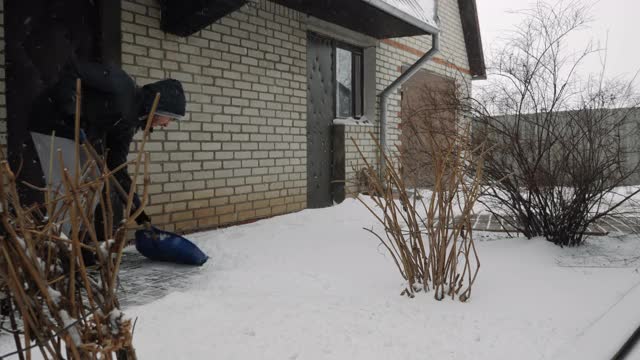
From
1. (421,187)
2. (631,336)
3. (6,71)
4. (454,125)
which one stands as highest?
(6,71)

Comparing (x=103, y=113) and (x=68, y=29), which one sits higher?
(x=68, y=29)

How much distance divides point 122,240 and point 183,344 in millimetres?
1012

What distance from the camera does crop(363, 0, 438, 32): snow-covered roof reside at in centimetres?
554

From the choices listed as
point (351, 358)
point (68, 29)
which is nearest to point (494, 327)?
point (351, 358)

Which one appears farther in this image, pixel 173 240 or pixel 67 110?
pixel 173 240

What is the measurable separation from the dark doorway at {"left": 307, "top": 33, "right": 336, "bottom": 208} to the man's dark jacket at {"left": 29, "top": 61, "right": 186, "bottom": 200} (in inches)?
126

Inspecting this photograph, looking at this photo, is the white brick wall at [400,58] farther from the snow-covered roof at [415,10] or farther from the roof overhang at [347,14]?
the snow-covered roof at [415,10]

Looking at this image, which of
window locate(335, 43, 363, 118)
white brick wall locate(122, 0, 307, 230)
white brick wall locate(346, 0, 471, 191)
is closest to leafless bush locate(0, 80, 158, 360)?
white brick wall locate(122, 0, 307, 230)

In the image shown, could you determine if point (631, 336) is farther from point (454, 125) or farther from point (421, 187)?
point (421, 187)

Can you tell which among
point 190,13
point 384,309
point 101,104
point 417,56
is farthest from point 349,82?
point 384,309

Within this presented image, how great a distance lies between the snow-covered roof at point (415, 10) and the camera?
5543mm

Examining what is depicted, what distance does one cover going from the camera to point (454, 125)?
3.84 m

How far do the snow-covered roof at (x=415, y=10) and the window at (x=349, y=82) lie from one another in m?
1.09

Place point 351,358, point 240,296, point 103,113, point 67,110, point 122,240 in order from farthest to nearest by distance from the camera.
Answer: point 103,113, point 67,110, point 240,296, point 351,358, point 122,240
